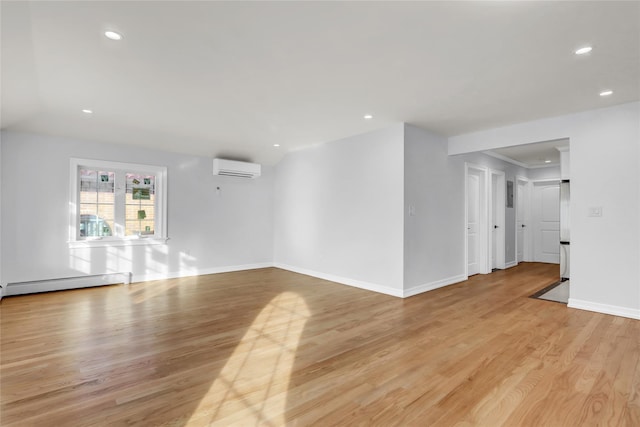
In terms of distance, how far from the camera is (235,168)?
6.30 meters

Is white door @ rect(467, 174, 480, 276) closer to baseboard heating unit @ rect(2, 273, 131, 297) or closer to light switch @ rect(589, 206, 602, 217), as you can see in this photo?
light switch @ rect(589, 206, 602, 217)

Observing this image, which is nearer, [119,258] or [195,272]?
[119,258]

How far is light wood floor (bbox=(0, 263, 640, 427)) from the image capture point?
5.98 ft

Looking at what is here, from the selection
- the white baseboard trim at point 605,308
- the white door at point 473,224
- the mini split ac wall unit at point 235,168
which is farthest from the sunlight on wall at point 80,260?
the white baseboard trim at point 605,308

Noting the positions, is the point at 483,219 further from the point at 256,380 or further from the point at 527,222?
the point at 256,380

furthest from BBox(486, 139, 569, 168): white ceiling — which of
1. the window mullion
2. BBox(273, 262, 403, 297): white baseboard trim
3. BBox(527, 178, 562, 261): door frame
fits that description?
the window mullion

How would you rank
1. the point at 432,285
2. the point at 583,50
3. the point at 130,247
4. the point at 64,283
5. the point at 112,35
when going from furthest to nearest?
the point at 130,247, the point at 432,285, the point at 64,283, the point at 583,50, the point at 112,35

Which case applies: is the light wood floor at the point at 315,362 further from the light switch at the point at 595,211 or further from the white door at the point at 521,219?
the white door at the point at 521,219

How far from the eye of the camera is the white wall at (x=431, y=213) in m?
4.55

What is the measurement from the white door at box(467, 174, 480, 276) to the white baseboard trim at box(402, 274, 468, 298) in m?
0.69

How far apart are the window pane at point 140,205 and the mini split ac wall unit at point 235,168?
45.2 inches

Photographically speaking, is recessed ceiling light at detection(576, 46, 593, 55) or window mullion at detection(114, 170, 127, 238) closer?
recessed ceiling light at detection(576, 46, 593, 55)

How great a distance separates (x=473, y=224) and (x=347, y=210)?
8.74 ft

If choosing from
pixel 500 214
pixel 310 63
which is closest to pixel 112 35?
pixel 310 63
